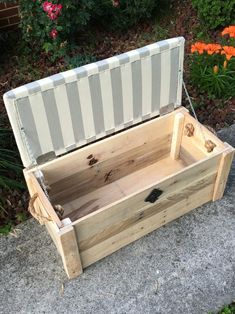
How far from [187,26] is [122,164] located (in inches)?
83.5

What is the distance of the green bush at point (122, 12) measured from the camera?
360 cm

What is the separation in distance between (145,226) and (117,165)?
44 centimetres

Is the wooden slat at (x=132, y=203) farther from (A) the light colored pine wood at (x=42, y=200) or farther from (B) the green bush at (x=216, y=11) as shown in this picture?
(B) the green bush at (x=216, y=11)

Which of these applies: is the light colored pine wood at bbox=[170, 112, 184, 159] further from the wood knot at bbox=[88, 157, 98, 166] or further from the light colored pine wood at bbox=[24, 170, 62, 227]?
the light colored pine wood at bbox=[24, 170, 62, 227]

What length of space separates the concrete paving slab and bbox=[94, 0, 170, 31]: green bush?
2.15 meters

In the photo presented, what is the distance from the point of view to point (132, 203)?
6.53 feet

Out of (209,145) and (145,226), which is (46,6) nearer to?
(209,145)

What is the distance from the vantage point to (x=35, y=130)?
1.98 metres

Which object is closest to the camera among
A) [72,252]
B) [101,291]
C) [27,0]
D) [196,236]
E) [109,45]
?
[72,252]

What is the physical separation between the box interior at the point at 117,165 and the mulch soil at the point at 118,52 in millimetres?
376

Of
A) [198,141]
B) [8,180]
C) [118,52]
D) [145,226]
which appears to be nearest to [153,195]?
[145,226]

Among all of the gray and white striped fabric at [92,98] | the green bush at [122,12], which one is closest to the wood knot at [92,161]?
the gray and white striped fabric at [92,98]

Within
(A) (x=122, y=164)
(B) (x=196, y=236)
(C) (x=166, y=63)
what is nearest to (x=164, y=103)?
(C) (x=166, y=63)

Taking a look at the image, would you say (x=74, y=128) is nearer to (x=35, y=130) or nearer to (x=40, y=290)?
(x=35, y=130)
